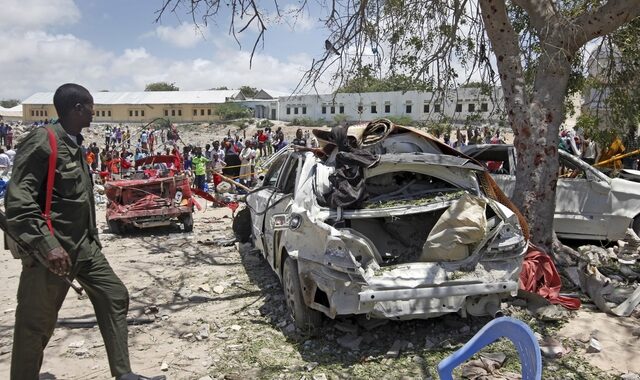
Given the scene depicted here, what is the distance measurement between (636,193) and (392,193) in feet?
14.6

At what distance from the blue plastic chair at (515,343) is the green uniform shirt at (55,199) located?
7.66 ft

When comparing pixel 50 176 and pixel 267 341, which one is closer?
pixel 50 176

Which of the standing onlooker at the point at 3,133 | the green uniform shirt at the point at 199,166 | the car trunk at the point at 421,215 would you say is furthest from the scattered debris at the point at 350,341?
the standing onlooker at the point at 3,133

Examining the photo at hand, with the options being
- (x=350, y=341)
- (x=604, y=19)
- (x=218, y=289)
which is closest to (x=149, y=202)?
(x=218, y=289)

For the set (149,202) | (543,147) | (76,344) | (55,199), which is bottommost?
(76,344)

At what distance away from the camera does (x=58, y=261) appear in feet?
10.4

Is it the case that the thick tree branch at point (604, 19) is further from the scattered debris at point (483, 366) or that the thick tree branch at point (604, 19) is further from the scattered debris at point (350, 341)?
the scattered debris at point (350, 341)

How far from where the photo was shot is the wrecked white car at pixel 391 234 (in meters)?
4.30

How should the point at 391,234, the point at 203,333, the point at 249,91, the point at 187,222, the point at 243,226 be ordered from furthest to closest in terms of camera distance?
the point at 249,91
the point at 187,222
the point at 243,226
the point at 391,234
the point at 203,333

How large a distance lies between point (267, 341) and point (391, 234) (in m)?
1.72

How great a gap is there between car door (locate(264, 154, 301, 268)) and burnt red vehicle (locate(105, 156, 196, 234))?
4.36 meters

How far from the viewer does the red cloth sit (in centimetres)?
538

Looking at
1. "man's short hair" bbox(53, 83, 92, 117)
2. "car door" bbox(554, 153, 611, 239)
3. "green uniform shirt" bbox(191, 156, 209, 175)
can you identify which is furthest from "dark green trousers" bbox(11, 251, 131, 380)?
"green uniform shirt" bbox(191, 156, 209, 175)

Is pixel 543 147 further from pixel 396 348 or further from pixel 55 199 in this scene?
pixel 55 199
